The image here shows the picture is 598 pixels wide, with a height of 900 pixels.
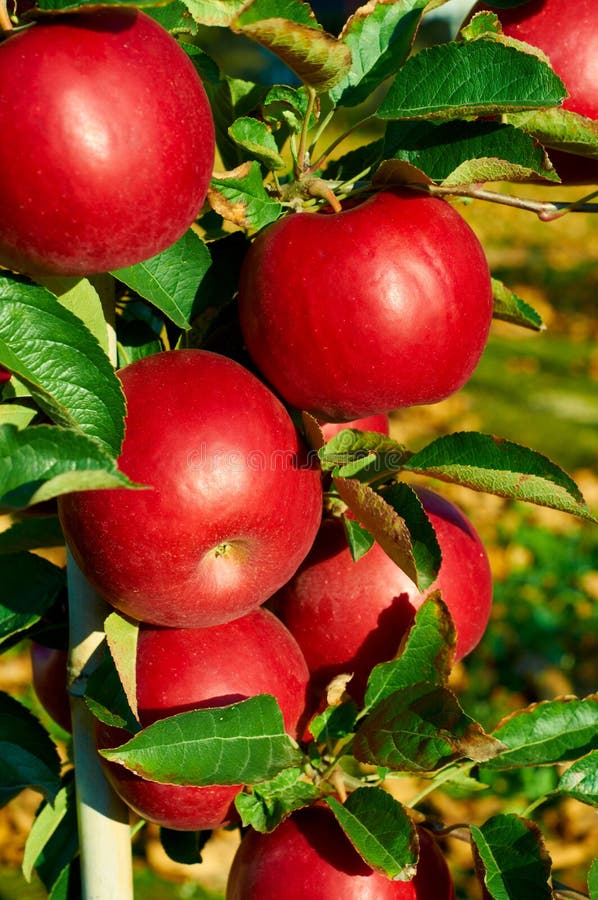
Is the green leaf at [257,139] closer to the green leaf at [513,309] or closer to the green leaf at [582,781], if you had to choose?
the green leaf at [513,309]

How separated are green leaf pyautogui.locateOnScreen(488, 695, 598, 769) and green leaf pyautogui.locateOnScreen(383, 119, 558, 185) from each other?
504 millimetres

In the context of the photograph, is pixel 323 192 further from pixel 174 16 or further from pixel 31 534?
pixel 31 534

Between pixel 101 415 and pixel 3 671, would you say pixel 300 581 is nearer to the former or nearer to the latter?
pixel 101 415

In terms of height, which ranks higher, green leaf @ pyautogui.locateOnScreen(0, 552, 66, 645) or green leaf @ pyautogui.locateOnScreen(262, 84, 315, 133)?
green leaf @ pyautogui.locateOnScreen(262, 84, 315, 133)

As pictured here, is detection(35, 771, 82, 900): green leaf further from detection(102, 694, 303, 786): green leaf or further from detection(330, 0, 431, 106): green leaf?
detection(330, 0, 431, 106): green leaf

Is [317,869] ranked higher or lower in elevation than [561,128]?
lower

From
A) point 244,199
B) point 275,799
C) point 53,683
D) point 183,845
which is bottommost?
point 183,845

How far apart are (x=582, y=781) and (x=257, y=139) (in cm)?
65

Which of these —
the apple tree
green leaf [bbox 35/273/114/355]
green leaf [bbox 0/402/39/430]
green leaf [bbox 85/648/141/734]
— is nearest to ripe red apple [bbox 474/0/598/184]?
the apple tree

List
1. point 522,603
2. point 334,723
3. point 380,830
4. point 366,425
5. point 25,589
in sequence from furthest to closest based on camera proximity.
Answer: point 522,603 → point 366,425 → point 25,589 → point 334,723 → point 380,830

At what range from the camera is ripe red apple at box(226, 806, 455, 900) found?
0.92 meters

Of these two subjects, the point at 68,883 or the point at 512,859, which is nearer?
the point at 512,859

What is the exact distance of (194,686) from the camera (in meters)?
0.92

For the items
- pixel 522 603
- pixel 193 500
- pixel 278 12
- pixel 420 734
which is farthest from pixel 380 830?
pixel 522 603
